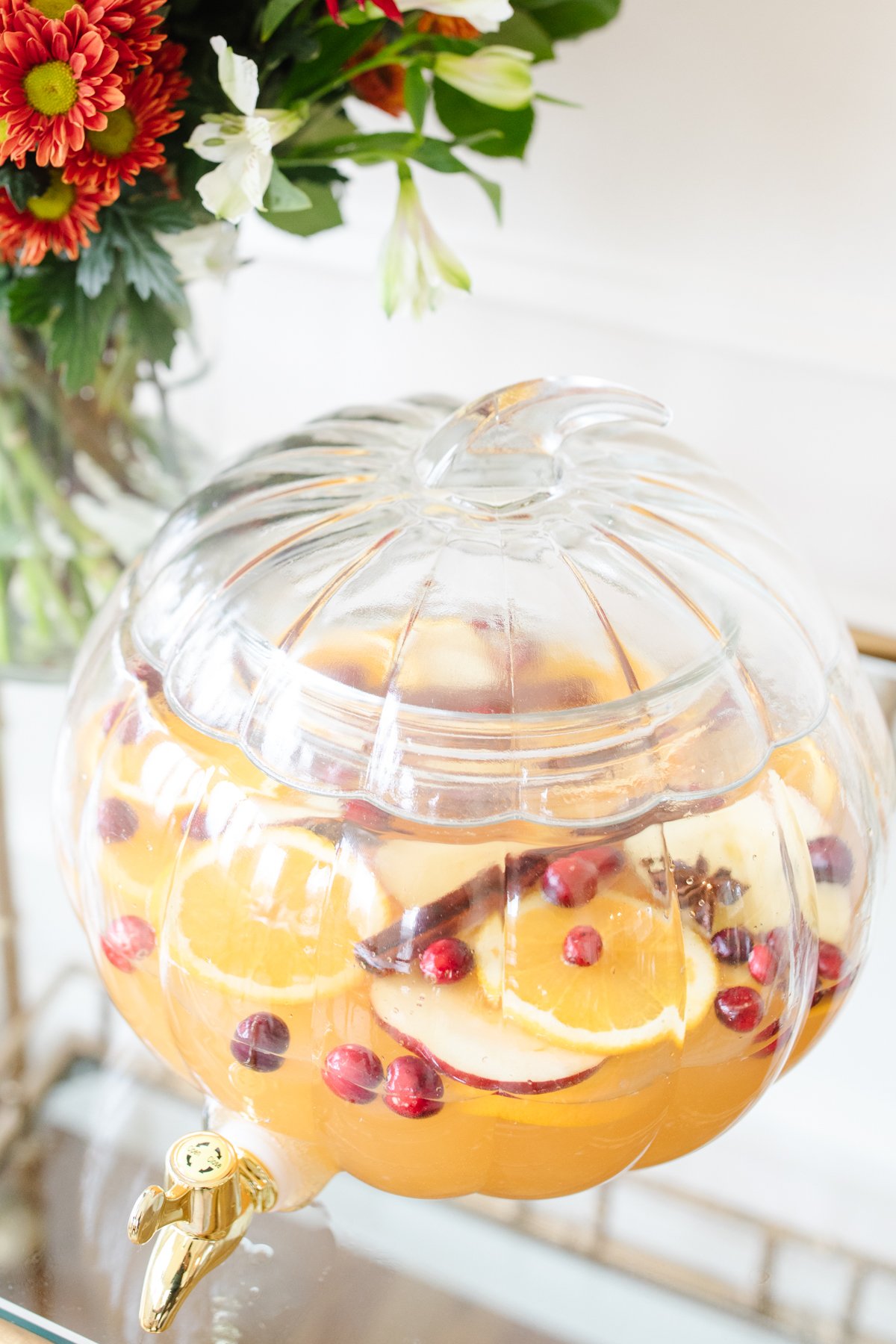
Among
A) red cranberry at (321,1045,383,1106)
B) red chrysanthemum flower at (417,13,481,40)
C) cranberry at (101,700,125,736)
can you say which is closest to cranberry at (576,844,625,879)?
red cranberry at (321,1045,383,1106)

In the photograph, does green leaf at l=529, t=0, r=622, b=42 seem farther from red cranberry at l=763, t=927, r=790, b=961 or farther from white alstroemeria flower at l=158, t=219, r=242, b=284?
red cranberry at l=763, t=927, r=790, b=961

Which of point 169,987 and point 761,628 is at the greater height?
point 761,628

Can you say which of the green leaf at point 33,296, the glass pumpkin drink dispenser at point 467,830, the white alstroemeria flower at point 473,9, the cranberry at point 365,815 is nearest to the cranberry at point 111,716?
the glass pumpkin drink dispenser at point 467,830

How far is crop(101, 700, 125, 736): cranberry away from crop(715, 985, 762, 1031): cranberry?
0.26 metres

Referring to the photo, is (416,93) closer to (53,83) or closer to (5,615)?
(53,83)

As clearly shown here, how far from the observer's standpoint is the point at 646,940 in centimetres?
46

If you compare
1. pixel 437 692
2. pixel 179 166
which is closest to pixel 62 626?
pixel 179 166

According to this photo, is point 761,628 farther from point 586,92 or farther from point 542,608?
point 586,92

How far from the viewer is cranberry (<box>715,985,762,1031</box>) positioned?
0.47 metres

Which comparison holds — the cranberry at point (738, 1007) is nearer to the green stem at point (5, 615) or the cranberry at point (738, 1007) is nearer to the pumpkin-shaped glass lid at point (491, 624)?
the pumpkin-shaped glass lid at point (491, 624)

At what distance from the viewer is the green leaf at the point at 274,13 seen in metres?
0.57

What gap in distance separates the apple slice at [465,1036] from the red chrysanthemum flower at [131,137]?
36 centimetres

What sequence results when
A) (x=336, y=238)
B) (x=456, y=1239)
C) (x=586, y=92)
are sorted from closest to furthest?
1. (x=456, y=1239)
2. (x=586, y=92)
3. (x=336, y=238)

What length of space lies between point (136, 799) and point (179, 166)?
32 cm
